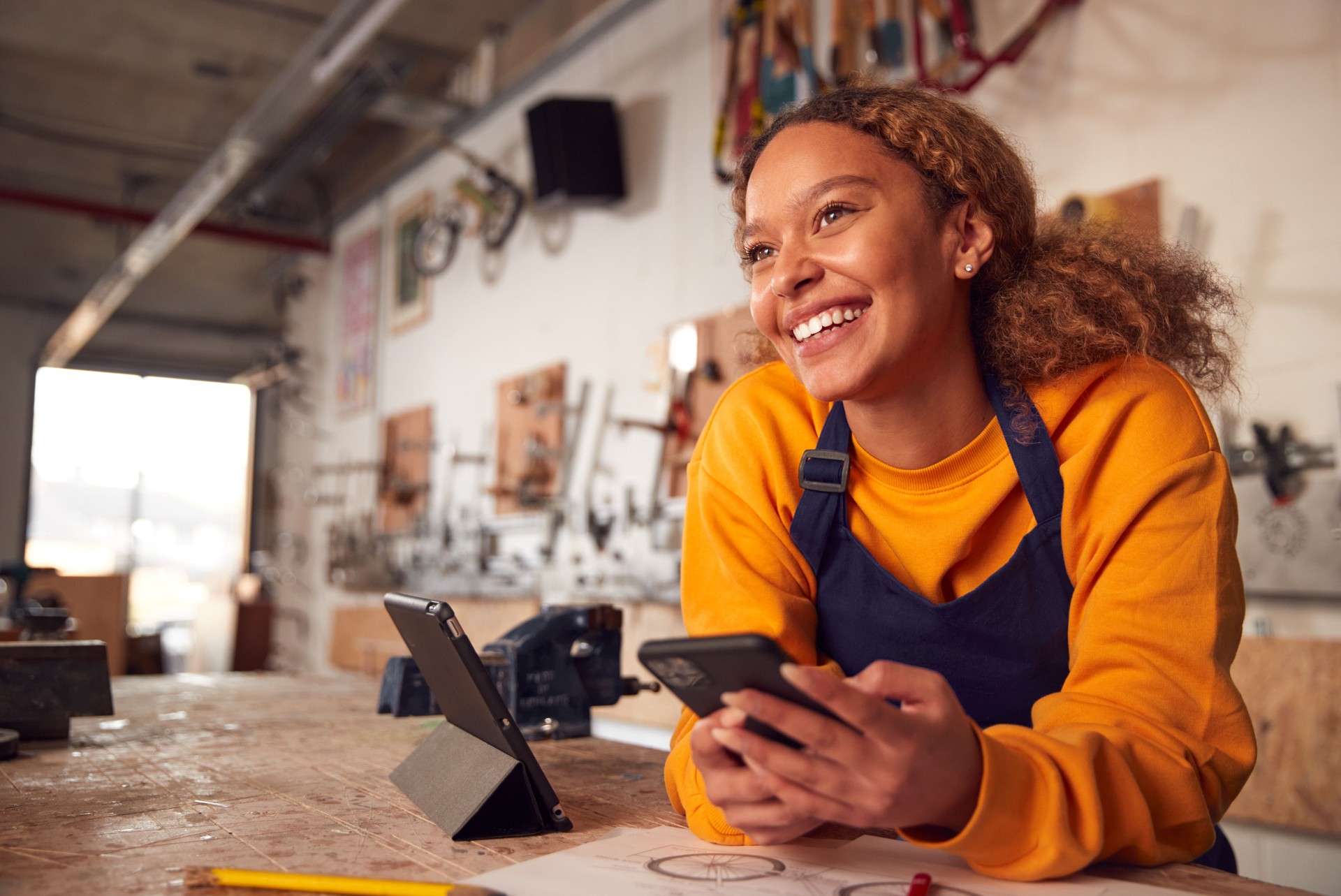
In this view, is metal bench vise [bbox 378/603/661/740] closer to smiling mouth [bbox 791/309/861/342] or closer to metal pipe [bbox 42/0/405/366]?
smiling mouth [bbox 791/309/861/342]

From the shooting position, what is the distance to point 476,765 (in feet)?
3.38

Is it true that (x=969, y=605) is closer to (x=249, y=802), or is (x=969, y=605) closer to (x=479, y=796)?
(x=479, y=796)

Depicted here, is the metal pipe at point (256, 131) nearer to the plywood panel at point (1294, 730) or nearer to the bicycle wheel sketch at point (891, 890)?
the plywood panel at point (1294, 730)

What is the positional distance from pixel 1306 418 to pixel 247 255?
8.90 m

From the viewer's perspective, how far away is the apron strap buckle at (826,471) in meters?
1.23

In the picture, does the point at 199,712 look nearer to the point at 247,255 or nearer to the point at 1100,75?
the point at 1100,75

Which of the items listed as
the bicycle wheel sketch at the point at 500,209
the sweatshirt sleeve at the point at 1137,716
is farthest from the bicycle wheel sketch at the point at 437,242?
the sweatshirt sleeve at the point at 1137,716

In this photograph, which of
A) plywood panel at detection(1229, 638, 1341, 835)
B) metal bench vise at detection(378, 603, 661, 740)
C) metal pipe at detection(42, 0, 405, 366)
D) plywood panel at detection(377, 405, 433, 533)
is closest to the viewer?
metal bench vise at detection(378, 603, 661, 740)

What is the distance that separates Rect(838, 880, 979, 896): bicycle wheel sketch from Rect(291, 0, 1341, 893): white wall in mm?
1161

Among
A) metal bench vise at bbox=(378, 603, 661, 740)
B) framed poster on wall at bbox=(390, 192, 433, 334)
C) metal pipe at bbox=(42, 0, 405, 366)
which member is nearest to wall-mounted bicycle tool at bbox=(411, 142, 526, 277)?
framed poster on wall at bbox=(390, 192, 433, 334)

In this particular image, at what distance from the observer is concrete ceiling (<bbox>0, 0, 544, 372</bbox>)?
226 inches

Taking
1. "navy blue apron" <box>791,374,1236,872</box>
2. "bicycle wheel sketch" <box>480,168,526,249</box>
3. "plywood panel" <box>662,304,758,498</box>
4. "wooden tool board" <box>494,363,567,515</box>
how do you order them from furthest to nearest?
"bicycle wheel sketch" <box>480,168,526,249</box> → "wooden tool board" <box>494,363,567,515</box> → "plywood panel" <box>662,304,758,498</box> → "navy blue apron" <box>791,374,1236,872</box>

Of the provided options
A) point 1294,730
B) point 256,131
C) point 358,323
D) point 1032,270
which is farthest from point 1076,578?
point 358,323

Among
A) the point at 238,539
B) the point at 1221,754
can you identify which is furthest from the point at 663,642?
the point at 238,539
